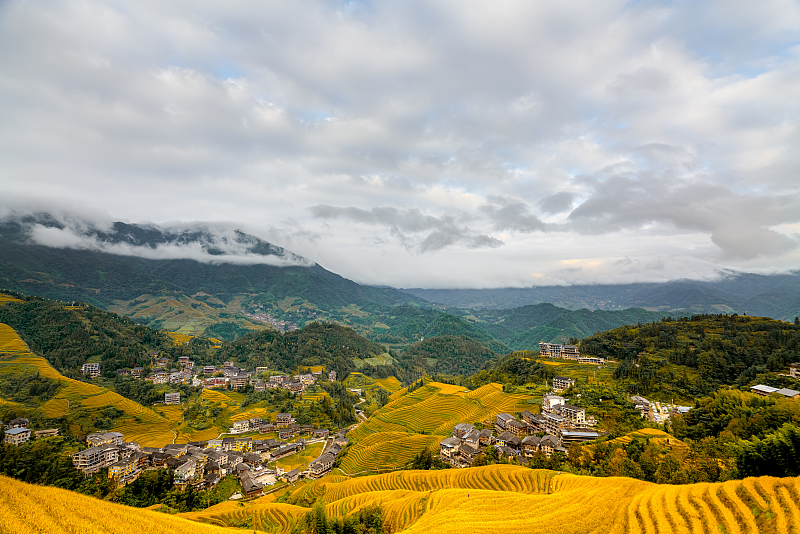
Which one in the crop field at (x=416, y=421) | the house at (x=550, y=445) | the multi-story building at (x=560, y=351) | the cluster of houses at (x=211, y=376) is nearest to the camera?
the house at (x=550, y=445)

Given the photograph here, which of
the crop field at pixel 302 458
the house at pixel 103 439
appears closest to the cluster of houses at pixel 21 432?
the house at pixel 103 439

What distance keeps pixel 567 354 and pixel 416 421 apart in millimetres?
44001

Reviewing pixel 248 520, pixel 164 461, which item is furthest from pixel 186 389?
pixel 248 520

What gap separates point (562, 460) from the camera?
110ft

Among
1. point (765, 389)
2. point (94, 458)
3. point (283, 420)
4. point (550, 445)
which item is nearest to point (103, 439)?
point (94, 458)

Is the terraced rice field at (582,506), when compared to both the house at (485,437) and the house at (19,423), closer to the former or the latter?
the house at (485,437)

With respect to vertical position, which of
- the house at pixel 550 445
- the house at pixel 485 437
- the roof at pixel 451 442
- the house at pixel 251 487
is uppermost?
the house at pixel 550 445

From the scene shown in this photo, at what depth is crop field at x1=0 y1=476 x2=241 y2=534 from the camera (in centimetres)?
1080

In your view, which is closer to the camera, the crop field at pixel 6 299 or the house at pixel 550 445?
the house at pixel 550 445

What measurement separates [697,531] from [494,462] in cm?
2584

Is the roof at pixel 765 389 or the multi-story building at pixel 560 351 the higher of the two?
the roof at pixel 765 389

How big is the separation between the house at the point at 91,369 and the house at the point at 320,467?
70014 millimetres

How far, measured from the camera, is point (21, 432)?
4700 centimetres

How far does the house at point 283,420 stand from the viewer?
7238 cm
